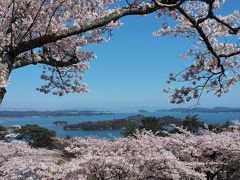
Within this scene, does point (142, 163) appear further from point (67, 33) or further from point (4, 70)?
point (4, 70)

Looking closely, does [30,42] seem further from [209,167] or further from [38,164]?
[209,167]

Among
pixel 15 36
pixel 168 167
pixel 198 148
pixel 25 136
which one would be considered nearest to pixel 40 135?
pixel 25 136

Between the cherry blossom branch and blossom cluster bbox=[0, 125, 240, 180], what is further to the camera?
blossom cluster bbox=[0, 125, 240, 180]

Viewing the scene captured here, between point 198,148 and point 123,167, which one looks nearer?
point 123,167

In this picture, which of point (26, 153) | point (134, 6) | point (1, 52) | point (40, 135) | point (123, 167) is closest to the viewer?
point (1, 52)

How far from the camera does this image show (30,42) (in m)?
5.32

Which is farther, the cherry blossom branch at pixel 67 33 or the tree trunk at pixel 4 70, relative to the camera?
the cherry blossom branch at pixel 67 33

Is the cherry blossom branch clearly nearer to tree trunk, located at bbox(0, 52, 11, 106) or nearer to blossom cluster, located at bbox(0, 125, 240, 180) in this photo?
tree trunk, located at bbox(0, 52, 11, 106)

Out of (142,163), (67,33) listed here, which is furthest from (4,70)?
(142,163)

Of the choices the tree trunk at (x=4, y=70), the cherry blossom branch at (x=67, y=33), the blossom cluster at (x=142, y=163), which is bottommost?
the blossom cluster at (x=142, y=163)

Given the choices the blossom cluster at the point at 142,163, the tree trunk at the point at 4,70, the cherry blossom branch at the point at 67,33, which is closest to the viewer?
the tree trunk at the point at 4,70

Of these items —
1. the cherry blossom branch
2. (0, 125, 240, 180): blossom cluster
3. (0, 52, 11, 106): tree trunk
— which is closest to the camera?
(0, 52, 11, 106): tree trunk

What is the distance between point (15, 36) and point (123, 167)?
3.40 meters

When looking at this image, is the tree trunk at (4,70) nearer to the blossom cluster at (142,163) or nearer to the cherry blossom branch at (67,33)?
the cherry blossom branch at (67,33)
